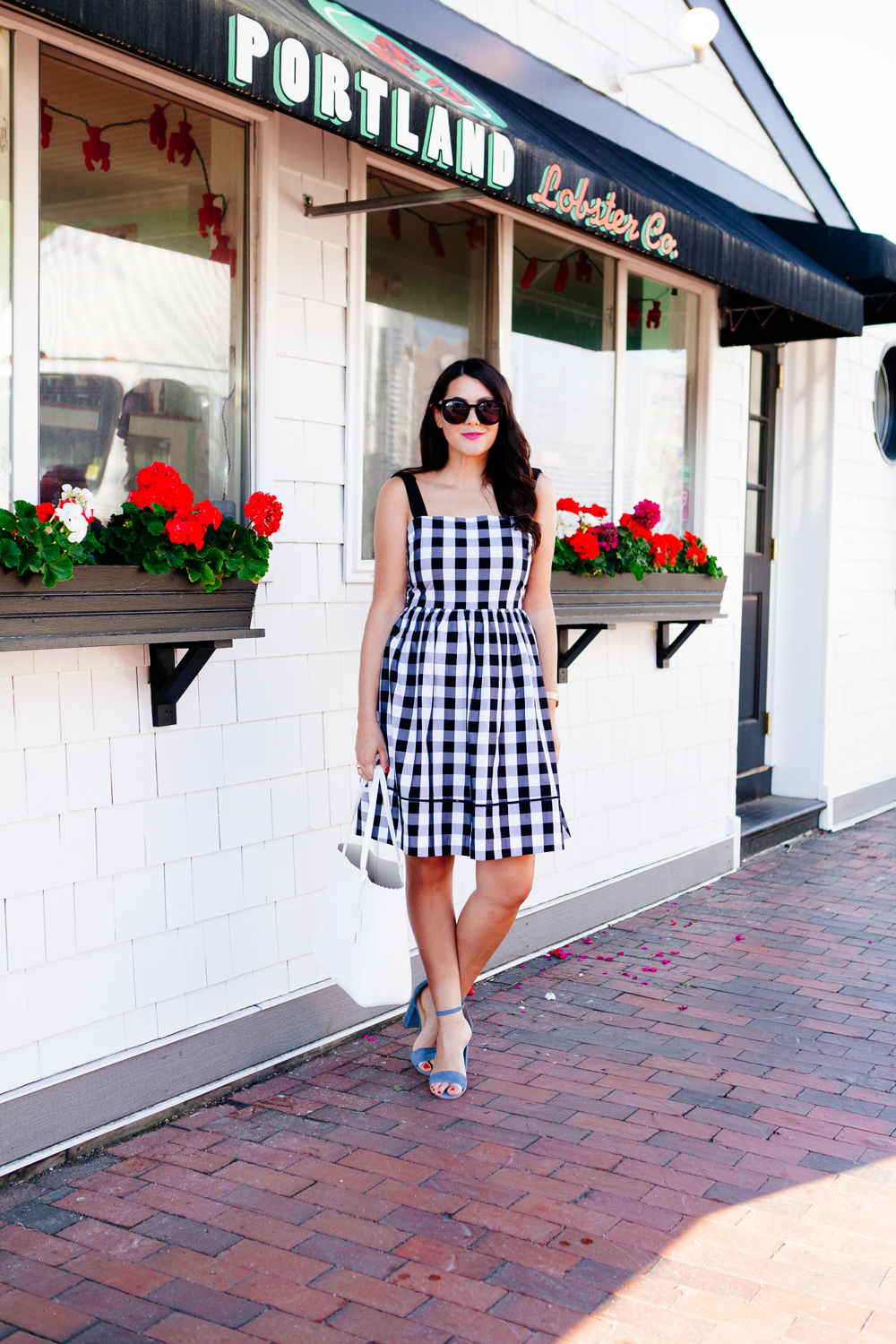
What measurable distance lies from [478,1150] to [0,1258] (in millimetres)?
1102

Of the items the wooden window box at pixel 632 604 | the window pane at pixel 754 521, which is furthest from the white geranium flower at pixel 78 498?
the window pane at pixel 754 521

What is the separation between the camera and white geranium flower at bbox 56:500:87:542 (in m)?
2.70

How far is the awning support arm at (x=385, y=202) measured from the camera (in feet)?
11.2

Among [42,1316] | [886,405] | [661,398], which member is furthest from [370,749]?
[886,405]

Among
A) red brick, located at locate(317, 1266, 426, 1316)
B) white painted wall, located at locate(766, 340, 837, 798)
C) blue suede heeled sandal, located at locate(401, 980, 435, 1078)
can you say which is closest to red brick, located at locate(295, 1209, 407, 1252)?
red brick, located at locate(317, 1266, 426, 1316)

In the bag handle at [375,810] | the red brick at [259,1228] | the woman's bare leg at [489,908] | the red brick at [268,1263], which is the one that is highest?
the bag handle at [375,810]

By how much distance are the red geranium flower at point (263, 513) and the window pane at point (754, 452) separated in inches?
166

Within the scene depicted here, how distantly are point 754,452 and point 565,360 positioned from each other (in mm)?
2274

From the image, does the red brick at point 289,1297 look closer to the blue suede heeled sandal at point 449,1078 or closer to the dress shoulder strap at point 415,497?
the blue suede heeled sandal at point 449,1078

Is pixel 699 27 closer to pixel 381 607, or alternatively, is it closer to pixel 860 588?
pixel 381 607

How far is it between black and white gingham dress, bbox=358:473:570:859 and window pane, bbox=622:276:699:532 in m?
2.22

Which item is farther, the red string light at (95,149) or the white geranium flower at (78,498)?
the red string light at (95,149)

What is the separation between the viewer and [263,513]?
3117mm

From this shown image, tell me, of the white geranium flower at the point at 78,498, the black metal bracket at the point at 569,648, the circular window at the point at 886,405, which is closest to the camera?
the white geranium flower at the point at 78,498
